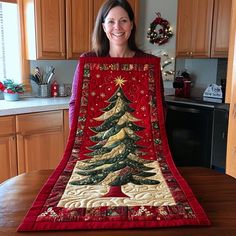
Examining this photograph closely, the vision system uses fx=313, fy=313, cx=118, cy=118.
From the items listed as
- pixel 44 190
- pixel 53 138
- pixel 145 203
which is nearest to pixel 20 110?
pixel 53 138

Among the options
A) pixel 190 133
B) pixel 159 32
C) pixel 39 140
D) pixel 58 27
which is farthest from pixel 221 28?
pixel 39 140

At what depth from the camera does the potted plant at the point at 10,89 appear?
9.89 feet

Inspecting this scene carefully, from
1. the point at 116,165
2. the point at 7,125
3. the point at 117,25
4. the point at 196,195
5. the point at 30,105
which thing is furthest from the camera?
the point at 30,105

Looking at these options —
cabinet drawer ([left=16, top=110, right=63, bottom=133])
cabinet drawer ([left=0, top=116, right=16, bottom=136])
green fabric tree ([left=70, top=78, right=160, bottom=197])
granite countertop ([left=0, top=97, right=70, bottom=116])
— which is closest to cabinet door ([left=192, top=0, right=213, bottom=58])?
granite countertop ([left=0, top=97, right=70, bottom=116])

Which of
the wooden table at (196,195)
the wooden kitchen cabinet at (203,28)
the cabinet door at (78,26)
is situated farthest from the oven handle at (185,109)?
the wooden table at (196,195)

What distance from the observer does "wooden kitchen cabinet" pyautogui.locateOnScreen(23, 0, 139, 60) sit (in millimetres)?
2925

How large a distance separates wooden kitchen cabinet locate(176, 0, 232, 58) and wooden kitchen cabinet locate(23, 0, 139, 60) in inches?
38.3

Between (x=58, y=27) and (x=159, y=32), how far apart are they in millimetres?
1243

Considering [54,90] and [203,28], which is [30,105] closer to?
[54,90]

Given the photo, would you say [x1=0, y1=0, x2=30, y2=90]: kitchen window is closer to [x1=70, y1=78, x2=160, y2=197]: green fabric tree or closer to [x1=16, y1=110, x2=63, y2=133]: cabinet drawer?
[x1=16, y1=110, x2=63, y2=133]: cabinet drawer

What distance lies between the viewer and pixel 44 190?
3.76ft

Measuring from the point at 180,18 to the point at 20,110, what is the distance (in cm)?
206

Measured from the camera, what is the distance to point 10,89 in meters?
3.00

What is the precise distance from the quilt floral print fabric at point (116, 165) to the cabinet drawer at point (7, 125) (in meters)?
1.11
